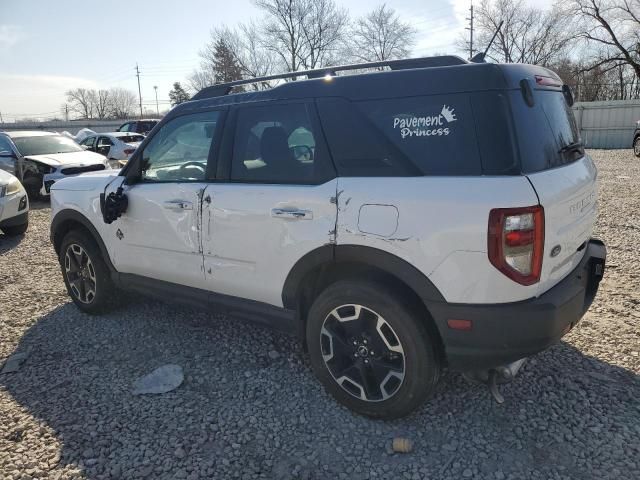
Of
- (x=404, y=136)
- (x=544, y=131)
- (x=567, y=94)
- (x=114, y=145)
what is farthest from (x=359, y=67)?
(x=114, y=145)

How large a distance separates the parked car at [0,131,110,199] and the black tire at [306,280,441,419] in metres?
9.81

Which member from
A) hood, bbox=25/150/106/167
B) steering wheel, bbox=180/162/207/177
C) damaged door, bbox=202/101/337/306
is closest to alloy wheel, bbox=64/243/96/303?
steering wheel, bbox=180/162/207/177

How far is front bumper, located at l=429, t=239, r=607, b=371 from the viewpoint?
7.50 feet

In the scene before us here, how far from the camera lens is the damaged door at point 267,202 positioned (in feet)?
9.12

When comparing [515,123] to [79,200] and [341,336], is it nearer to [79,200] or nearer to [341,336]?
[341,336]

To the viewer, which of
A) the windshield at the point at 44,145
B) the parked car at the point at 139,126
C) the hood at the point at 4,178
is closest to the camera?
the hood at the point at 4,178

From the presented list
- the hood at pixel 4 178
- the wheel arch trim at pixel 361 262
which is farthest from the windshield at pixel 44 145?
the wheel arch trim at pixel 361 262

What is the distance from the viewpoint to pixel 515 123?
2277 mm

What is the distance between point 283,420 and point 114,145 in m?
13.8

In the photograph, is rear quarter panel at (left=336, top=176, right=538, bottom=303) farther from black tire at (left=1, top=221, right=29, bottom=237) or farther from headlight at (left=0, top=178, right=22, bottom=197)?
black tire at (left=1, top=221, right=29, bottom=237)

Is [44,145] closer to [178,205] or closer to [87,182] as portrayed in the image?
[87,182]

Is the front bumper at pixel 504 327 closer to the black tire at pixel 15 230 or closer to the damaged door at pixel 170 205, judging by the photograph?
the damaged door at pixel 170 205

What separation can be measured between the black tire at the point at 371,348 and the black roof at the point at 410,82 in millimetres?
1066

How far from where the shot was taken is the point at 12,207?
7527mm
